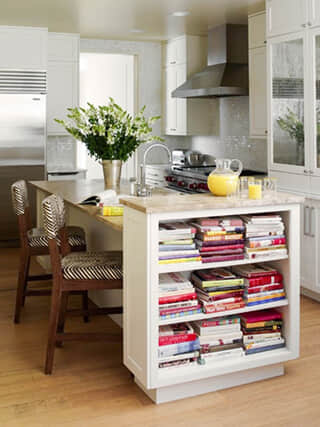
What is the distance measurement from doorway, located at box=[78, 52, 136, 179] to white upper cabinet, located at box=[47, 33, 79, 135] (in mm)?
621

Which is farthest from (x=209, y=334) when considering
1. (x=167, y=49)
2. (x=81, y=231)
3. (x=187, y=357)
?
(x=167, y=49)

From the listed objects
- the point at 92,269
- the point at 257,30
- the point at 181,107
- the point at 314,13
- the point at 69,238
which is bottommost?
the point at 92,269

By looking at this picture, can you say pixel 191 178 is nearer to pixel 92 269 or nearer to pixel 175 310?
pixel 92 269

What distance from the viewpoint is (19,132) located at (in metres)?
6.61

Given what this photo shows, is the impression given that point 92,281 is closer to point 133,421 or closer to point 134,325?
point 134,325

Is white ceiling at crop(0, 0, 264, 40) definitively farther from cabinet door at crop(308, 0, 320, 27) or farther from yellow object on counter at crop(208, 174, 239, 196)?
yellow object on counter at crop(208, 174, 239, 196)

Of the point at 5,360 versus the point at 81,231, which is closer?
the point at 5,360

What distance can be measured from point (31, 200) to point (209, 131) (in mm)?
2377

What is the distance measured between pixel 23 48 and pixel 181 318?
466cm

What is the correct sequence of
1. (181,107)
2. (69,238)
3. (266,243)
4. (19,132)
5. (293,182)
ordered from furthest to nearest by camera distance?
(181,107), (19,132), (293,182), (69,238), (266,243)

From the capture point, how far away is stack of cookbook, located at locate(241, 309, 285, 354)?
→ 305cm

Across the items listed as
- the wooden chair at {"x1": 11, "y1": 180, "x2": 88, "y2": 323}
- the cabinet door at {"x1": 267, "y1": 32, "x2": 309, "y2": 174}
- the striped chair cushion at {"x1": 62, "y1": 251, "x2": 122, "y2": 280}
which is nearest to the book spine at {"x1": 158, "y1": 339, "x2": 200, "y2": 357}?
the striped chair cushion at {"x1": 62, "y1": 251, "x2": 122, "y2": 280}

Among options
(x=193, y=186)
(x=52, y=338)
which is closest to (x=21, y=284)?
(x=52, y=338)

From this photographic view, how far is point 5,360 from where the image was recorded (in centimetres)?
340
